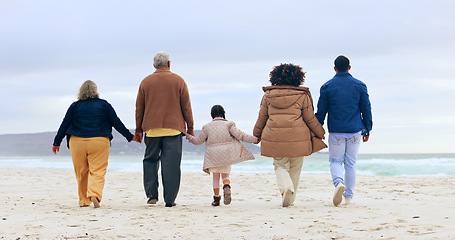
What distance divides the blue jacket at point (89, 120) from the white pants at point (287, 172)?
2.07m

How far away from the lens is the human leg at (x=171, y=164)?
684cm

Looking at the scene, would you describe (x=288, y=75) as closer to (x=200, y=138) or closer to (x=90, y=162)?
(x=200, y=138)

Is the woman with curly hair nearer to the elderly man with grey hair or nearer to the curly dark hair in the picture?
the curly dark hair

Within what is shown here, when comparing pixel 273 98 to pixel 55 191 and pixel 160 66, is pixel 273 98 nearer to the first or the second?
pixel 160 66

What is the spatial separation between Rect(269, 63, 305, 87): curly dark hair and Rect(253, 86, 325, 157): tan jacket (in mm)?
114

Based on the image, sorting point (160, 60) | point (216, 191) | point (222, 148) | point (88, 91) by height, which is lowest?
point (216, 191)

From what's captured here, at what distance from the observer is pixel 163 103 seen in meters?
6.77

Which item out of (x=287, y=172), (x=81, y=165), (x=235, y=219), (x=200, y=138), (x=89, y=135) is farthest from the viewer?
(x=200, y=138)

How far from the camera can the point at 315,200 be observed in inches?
306

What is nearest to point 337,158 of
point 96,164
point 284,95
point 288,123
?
point 288,123

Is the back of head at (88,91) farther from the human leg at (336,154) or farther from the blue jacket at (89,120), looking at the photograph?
the human leg at (336,154)

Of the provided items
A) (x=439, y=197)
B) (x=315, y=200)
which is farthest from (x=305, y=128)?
(x=439, y=197)

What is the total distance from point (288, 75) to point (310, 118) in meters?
0.61

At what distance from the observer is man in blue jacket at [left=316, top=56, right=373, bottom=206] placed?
6617mm
